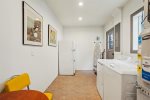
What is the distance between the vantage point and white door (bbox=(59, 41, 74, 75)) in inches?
234

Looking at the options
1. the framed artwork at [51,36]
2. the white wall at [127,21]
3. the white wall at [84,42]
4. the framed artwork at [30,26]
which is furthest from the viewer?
the white wall at [84,42]

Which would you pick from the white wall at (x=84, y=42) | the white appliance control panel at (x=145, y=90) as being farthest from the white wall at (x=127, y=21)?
the white wall at (x=84, y=42)

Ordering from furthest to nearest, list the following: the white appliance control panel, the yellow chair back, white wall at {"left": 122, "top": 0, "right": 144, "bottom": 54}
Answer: white wall at {"left": 122, "top": 0, "right": 144, "bottom": 54}, the yellow chair back, the white appliance control panel

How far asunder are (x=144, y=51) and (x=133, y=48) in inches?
94.1

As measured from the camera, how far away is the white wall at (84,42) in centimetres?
727

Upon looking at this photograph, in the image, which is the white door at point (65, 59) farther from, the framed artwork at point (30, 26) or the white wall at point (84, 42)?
the framed artwork at point (30, 26)

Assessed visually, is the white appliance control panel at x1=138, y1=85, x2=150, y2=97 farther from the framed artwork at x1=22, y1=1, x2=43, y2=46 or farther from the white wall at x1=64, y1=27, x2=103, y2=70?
the white wall at x1=64, y1=27, x2=103, y2=70

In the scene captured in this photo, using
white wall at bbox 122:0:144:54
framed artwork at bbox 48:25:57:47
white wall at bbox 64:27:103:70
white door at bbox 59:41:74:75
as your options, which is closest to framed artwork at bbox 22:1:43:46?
framed artwork at bbox 48:25:57:47

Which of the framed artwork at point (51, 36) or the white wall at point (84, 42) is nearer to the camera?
the framed artwork at point (51, 36)

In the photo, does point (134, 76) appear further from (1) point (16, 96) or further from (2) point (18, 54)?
(2) point (18, 54)

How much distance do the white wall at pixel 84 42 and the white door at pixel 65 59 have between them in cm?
134

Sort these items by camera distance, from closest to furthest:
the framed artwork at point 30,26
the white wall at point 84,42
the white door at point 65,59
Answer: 1. the framed artwork at point 30,26
2. the white door at point 65,59
3. the white wall at point 84,42

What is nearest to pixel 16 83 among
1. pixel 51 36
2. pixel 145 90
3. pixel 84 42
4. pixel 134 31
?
pixel 145 90

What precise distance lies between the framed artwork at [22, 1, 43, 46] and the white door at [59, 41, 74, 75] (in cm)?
300
